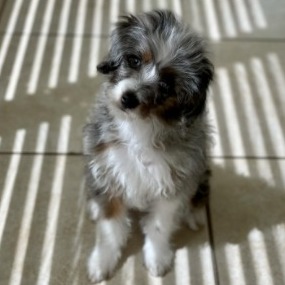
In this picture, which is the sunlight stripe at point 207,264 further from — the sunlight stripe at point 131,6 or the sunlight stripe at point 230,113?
the sunlight stripe at point 131,6

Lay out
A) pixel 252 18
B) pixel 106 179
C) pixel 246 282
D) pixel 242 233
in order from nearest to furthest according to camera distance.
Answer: pixel 106 179
pixel 246 282
pixel 242 233
pixel 252 18

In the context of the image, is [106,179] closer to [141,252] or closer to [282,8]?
[141,252]

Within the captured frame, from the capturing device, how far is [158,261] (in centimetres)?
176

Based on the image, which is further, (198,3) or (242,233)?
(198,3)

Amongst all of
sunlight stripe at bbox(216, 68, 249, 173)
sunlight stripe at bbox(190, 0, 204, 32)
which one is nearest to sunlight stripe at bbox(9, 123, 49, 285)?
sunlight stripe at bbox(216, 68, 249, 173)

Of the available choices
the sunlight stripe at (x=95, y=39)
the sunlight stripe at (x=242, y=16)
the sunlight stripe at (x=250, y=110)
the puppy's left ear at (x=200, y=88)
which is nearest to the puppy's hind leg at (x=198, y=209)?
the sunlight stripe at (x=250, y=110)

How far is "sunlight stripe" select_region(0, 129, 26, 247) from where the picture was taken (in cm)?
190

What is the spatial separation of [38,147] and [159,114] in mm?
870

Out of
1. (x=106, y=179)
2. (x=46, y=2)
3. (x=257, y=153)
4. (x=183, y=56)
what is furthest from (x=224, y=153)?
(x=46, y=2)

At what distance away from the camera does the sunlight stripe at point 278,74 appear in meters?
2.42

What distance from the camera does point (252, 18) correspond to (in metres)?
2.84

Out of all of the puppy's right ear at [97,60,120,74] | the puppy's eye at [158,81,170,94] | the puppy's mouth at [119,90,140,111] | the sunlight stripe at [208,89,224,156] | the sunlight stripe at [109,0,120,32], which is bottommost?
the puppy's mouth at [119,90,140,111]

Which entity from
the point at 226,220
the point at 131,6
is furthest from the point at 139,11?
the point at 226,220

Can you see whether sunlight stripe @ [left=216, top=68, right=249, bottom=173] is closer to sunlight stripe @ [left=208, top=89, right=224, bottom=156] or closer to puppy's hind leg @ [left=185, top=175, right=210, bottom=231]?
sunlight stripe @ [left=208, top=89, right=224, bottom=156]
